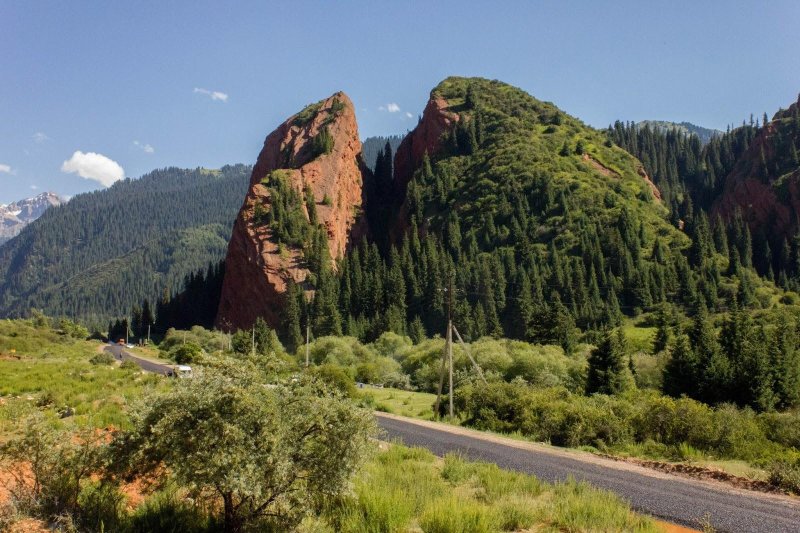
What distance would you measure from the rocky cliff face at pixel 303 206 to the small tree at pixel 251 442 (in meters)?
85.3

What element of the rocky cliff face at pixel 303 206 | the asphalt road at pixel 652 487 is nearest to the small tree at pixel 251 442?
the asphalt road at pixel 652 487

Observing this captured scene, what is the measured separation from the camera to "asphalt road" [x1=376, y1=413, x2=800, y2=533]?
1088 cm

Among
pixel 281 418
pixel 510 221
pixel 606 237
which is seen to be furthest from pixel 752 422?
pixel 510 221

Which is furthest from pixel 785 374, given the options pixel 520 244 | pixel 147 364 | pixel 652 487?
pixel 147 364

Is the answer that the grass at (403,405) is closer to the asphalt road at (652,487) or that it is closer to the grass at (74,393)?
the asphalt road at (652,487)

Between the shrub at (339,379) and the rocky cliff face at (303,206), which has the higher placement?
the rocky cliff face at (303,206)

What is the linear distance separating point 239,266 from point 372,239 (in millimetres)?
33453

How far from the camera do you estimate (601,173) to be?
11106 cm

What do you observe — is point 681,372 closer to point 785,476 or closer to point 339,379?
point 339,379

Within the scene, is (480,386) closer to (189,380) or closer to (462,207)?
(189,380)

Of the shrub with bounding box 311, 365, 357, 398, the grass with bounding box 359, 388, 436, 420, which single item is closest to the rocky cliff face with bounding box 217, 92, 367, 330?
the grass with bounding box 359, 388, 436, 420

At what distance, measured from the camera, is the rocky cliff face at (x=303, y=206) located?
9525cm

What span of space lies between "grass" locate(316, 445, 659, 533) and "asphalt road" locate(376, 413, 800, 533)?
1.59m

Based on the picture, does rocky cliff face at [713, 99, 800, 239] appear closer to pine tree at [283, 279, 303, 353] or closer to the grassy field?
pine tree at [283, 279, 303, 353]
